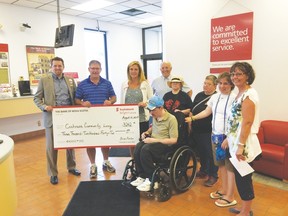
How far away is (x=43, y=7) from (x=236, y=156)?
5.11 metres

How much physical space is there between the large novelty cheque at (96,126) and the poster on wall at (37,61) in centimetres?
299

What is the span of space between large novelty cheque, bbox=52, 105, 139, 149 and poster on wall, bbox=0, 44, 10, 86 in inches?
109

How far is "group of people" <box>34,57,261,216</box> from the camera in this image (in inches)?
75.2

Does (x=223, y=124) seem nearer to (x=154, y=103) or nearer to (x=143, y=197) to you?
(x=154, y=103)

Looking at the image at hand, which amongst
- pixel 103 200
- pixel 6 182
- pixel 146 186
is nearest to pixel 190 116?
pixel 146 186

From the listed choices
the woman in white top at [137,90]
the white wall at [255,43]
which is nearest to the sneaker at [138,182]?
the woman in white top at [137,90]

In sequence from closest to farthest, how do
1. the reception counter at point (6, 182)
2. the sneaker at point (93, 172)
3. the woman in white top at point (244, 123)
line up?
the reception counter at point (6, 182), the woman in white top at point (244, 123), the sneaker at point (93, 172)

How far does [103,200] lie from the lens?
2.55m

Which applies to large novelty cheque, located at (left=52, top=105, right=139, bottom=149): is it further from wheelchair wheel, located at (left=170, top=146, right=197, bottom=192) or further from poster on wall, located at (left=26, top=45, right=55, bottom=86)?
poster on wall, located at (left=26, top=45, right=55, bottom=86)

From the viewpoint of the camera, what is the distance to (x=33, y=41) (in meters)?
5.35

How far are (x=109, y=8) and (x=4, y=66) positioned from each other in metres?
2.59

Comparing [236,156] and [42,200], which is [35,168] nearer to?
[42,200]

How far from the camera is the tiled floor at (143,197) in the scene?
7.62 feet

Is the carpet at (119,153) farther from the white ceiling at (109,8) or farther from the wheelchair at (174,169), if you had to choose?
the white ceiling at (109,8)
